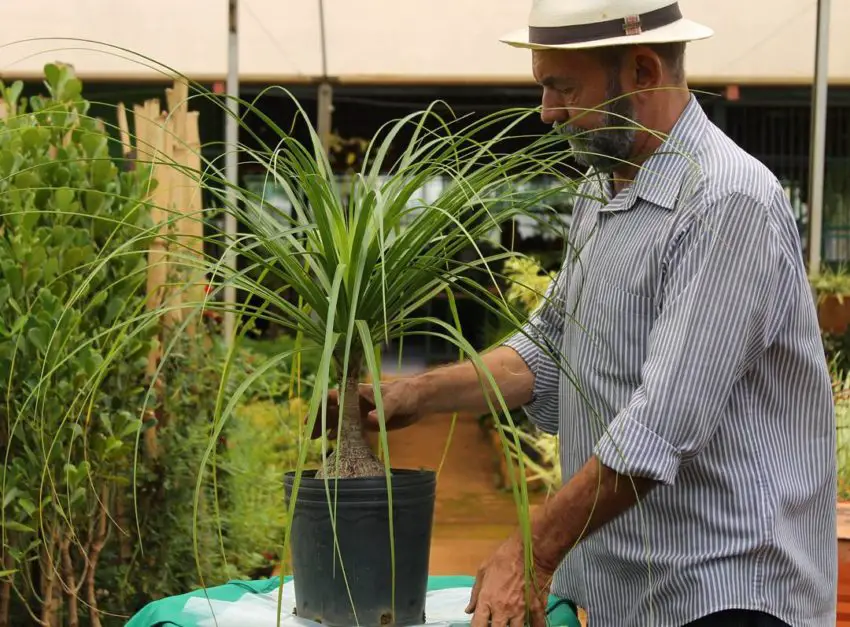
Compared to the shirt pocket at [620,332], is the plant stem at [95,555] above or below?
below

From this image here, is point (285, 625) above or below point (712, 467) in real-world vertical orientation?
below

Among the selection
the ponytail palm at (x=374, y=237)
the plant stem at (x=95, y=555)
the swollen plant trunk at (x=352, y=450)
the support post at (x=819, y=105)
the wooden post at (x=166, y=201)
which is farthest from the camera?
the support post at (x=819, y=105)

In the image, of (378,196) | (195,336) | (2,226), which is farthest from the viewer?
(195,336)

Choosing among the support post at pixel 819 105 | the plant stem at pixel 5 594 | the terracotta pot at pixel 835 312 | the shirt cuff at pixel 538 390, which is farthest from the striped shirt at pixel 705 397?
the terracotta pot at pixel 835 312

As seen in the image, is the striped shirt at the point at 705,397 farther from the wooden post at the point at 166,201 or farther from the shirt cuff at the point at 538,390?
the wooden post at the point at 166,201

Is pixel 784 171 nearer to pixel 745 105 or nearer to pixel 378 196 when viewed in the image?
pixel 745 105

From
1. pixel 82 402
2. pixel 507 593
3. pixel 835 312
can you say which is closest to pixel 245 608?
pixel 507 593

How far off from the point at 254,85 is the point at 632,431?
5100 mm

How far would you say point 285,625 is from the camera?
148 cm

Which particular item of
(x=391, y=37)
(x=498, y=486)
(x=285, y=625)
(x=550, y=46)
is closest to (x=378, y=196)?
(x=550, y=46)

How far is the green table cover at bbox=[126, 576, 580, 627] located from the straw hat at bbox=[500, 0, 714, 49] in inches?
30.7

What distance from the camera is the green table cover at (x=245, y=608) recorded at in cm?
150

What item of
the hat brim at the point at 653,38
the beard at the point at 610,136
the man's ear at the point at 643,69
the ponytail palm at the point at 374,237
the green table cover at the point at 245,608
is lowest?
the green table cover at the point at 245,608

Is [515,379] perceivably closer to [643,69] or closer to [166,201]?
[643,69]
